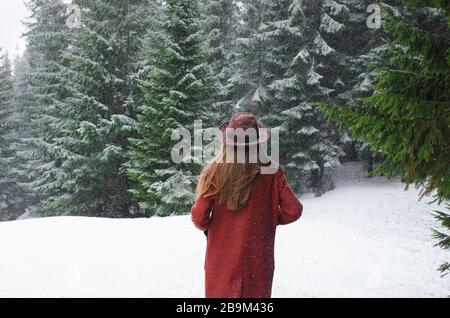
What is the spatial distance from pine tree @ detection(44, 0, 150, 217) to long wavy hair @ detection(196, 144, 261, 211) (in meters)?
16.1

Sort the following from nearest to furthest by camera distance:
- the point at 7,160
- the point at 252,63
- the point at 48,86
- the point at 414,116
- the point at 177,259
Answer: the point at 414,116, the point at 177,259, the point at 252,63, the point at 48,86, the point at 7,160

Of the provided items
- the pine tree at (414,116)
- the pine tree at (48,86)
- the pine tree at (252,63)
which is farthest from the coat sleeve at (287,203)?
the pine tree at (48,86)

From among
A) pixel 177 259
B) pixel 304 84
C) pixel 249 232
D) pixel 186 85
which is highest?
pixel 304 84

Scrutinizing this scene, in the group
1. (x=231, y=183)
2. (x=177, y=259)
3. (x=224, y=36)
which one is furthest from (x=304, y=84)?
(x=231, y=183)

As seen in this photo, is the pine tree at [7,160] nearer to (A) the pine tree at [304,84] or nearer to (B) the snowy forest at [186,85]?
(B) the snowy forest at [186,85]

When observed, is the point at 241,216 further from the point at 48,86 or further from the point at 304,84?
the point at 48,86

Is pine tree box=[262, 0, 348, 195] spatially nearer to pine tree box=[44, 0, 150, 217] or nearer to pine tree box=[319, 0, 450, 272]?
pine tree box=[44, 0, 150, 217]

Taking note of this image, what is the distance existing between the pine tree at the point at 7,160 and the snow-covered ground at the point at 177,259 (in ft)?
73.2

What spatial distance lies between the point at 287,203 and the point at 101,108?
18.0 meters

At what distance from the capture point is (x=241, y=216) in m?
3.33

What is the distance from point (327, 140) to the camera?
63.1ft

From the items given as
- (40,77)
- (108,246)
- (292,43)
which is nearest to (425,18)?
(292,43)

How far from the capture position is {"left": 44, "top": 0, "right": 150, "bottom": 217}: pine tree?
19516 mm

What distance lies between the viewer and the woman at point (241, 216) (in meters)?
3.27
